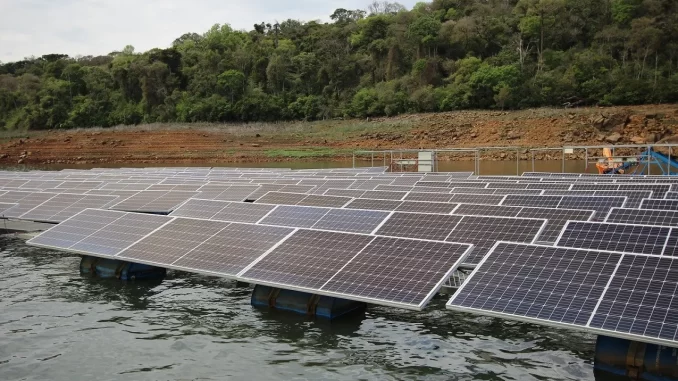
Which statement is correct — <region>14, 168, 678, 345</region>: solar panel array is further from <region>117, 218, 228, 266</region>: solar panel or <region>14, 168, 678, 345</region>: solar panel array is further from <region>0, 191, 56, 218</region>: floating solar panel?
<region>0, 191, 56, 218</region>: floating solar panel

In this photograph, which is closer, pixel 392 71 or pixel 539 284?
pixel 539 284

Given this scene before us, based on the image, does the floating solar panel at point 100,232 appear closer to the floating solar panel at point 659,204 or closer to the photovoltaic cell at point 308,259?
the photovoltaic cell at point 308,259

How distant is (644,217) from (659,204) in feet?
7.75

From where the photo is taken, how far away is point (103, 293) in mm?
15469

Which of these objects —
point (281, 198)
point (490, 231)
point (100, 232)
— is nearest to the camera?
point (490, 231)

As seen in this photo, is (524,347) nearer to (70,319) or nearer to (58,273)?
(70,319)

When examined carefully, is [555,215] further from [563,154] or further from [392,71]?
[392,71]

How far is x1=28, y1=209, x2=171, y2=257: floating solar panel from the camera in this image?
1595cm

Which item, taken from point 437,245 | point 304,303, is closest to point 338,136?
point 304,303

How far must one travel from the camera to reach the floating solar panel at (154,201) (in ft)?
70.9

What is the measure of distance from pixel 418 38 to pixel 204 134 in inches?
1332

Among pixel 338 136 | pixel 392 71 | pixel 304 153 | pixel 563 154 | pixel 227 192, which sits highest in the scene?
pixel 392 71

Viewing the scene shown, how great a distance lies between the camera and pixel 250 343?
38.8 feet

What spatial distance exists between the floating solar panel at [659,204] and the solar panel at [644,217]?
1.42 metres
